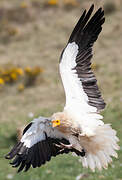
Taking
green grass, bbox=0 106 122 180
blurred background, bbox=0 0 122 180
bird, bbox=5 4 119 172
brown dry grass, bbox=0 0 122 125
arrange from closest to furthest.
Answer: bird, bbox=5 4 119 172 → green grass, bbox=0 106 122 180 → blurred background, bbox=0 0 122 180 → brown dry grass, bbox=0 0 122 125

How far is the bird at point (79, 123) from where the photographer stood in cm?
585

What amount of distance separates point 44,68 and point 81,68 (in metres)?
8.58

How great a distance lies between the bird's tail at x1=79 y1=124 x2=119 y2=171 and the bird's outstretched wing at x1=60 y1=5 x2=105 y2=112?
373 millimetres

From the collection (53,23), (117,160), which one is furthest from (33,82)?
(117,160)

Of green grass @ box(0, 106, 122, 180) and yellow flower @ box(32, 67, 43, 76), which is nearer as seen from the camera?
green grass @ box(0, 106, 122, 180)

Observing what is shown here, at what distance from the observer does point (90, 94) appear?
6.20m

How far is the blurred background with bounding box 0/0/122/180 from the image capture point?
7.27 m

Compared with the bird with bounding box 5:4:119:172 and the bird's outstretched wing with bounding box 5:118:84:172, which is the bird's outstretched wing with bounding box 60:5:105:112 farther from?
the bird's outstretched wing with bounding box 5:118:84:172

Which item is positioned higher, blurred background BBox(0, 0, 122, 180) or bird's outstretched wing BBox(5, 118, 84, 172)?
blurred background BBox(0, 0, 122, 180)

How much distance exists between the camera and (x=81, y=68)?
245 inches

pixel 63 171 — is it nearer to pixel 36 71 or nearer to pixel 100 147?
pixel 100 147

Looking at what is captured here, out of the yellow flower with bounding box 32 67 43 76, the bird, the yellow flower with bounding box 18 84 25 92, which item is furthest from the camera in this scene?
the yellow flower with bounding box 32 67 43 76

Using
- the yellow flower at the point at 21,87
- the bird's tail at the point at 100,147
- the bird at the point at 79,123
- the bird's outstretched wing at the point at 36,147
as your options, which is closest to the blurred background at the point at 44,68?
the yellow flower at the point at 21,87

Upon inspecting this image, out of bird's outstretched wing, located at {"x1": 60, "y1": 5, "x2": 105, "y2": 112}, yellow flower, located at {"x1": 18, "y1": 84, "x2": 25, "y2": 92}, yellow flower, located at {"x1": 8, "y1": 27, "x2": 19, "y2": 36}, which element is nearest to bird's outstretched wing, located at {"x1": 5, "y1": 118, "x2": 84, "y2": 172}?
bird's outstretched wing, located at {"x1": 60, "y1": 5, "x2": 105, "y2": 112}
